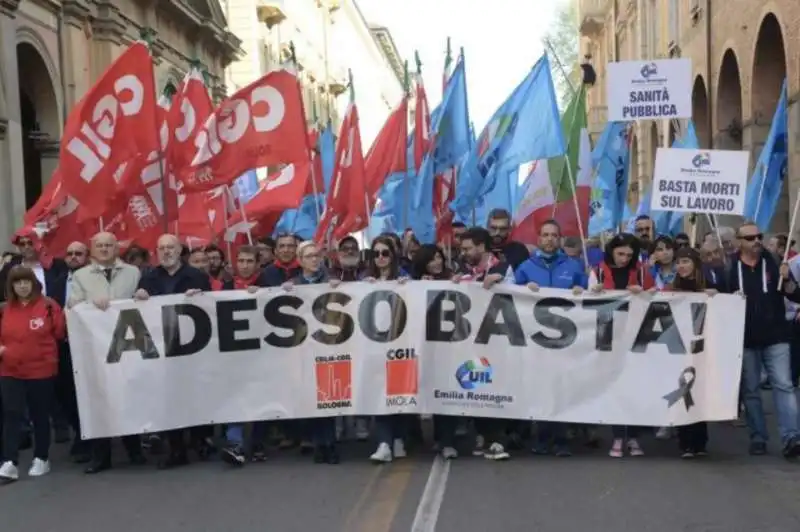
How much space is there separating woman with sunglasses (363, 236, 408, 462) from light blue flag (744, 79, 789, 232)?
452cm

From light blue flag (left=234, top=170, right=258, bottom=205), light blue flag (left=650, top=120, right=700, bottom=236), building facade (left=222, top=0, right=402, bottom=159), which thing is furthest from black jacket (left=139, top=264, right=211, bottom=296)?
building facade (left=222, top=0, right=402, bottom=159)

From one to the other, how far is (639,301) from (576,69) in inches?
2307

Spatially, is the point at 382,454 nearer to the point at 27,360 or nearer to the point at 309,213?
the point at 27,360

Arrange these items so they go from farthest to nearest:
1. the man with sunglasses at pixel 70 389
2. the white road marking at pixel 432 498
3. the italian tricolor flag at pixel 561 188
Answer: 1. the italian tricolor flag at pixel 561 188
2. the man with sunglasses at pixel 70 389
3. the white road marking at pixel 432 498

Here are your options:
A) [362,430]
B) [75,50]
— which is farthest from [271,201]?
[75,50]

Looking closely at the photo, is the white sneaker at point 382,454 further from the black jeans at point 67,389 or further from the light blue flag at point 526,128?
the light blue flag at point 526,128

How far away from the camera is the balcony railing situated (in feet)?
168

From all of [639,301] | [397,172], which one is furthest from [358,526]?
[397,172]

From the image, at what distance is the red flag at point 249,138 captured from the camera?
11.3 meters

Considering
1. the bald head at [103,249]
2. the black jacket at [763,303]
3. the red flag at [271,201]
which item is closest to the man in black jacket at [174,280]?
the bald head at [103,249]

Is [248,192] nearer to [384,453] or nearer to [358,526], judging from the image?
[384,453]

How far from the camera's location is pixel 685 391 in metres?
8.66

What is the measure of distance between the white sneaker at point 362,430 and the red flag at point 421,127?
17.0 feet

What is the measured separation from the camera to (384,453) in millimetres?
8562
